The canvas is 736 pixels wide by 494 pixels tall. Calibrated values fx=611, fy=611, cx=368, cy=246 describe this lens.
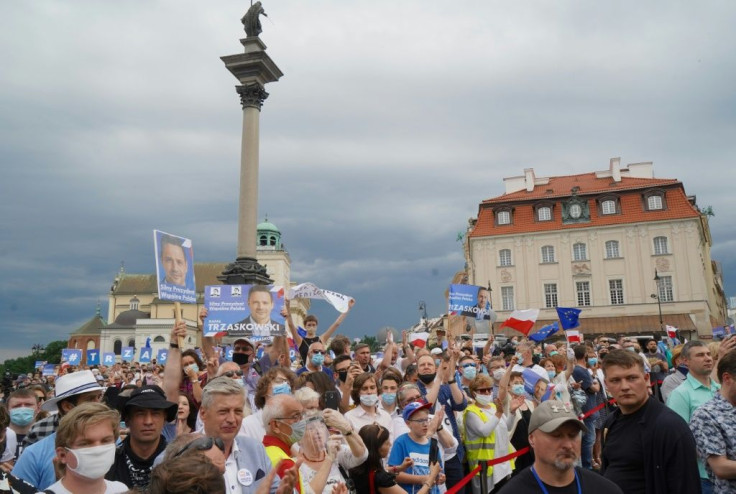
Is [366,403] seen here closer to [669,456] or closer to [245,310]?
[669,456]

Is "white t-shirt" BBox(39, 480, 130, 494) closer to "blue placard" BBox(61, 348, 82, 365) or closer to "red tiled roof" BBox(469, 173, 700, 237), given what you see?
"blue placard" BBox(61, 348, 82, 365)

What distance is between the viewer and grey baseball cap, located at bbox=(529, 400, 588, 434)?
3.33 m

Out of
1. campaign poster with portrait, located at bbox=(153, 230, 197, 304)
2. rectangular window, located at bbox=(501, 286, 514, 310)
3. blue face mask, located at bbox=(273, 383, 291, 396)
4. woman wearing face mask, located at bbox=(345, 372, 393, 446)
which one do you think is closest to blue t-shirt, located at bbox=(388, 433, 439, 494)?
woman wearing face mask, located at bbox=(345, 372, 393, 446)

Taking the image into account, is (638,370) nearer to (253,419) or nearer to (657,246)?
(253,419)

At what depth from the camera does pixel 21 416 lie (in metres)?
6.03

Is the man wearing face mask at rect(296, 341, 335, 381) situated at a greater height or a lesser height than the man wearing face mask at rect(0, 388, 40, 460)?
greater

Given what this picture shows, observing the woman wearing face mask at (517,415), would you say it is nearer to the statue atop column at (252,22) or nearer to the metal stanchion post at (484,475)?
the metal stanchion post at (484,475)

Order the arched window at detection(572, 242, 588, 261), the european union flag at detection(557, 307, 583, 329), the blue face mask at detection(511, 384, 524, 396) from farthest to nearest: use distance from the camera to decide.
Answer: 1. the arched window at detection(572, 242, 588, 261)
2. the european union flag at detection(557, 307, 583, 329)
3. the blue face mask at detection(511, 384, 524, 396)

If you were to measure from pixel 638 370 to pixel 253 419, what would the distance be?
3.01 metres

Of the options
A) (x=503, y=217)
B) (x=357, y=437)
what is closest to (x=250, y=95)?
(x=357, y=437)

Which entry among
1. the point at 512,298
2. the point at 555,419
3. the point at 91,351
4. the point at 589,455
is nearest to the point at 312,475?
the point at 555,419

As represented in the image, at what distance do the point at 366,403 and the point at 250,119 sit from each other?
21.3 m

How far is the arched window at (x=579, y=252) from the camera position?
55156 millimetres

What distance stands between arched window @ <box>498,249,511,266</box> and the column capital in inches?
1405
